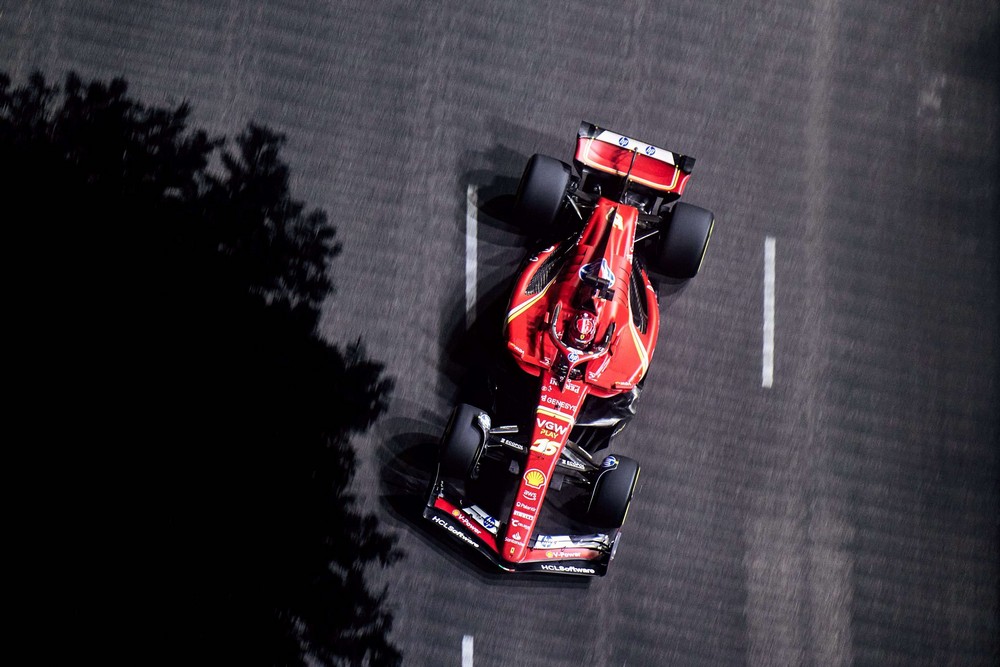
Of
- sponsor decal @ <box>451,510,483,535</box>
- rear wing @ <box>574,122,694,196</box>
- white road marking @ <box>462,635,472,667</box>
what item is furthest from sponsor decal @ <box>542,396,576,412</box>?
white road marking @ <box>462,635,472,667</box>

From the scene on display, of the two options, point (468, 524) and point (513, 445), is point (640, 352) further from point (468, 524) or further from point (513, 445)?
point (468, 524)

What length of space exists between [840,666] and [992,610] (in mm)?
1347

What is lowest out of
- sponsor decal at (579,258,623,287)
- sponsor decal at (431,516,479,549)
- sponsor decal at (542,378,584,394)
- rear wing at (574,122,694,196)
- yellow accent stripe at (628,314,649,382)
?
sponsor decal at (431,516,479,549)

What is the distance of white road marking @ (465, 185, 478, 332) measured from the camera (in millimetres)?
7406

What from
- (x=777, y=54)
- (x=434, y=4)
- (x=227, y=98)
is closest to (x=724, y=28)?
(x=777, y=54)

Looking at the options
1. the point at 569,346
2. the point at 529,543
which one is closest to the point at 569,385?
the point at 569,346

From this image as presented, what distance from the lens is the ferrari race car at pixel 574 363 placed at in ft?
21.7

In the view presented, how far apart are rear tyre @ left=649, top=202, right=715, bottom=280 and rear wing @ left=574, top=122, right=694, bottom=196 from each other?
0.19 metres

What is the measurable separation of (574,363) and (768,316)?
1964 mm

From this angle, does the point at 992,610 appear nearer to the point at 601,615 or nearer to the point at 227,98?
the point at 601,615

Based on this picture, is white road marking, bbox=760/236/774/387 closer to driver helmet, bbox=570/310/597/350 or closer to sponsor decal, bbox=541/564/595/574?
driver helmet, bbox=570/310/597/350

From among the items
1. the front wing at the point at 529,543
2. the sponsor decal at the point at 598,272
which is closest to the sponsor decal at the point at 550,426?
the front wing at the point at 529,543

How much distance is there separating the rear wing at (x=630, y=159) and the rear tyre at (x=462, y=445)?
6.98 feet

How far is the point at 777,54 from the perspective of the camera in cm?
780
